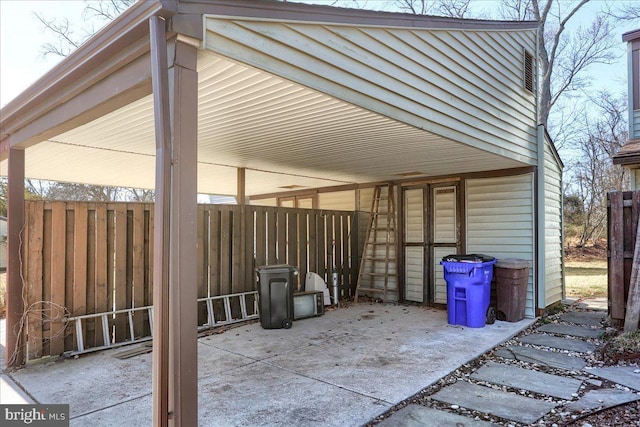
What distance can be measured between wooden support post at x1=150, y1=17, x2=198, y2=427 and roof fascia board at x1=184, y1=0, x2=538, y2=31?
12.9 inches

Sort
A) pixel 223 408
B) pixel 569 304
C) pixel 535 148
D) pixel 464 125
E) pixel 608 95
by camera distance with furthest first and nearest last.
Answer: pixel 608 95, pixel 569 304, pixel 535 148, pixel 464 125, pixel 223 408

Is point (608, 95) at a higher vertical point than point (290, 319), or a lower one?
higher

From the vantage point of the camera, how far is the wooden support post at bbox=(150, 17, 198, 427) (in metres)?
2.18

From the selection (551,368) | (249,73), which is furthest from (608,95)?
(249,73)

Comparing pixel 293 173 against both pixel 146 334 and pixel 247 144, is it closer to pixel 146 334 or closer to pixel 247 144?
pixel 247 144

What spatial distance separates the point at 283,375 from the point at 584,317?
17.2ft

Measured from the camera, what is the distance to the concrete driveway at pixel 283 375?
3.13m

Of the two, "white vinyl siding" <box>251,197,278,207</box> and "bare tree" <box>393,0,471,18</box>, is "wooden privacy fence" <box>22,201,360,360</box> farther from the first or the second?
"bare tree" <box>393,0,471,18</box>

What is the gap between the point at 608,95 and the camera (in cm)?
1628

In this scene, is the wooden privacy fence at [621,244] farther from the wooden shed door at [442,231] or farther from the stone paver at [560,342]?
the wooden shed door at [442,231]

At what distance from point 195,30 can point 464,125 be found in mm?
3555

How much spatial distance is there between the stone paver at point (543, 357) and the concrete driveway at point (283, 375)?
0.78 ft

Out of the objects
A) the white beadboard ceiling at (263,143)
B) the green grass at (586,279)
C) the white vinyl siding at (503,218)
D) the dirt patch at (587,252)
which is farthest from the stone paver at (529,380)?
the dirt patch at (587,252)

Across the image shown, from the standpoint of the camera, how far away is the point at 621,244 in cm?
546
